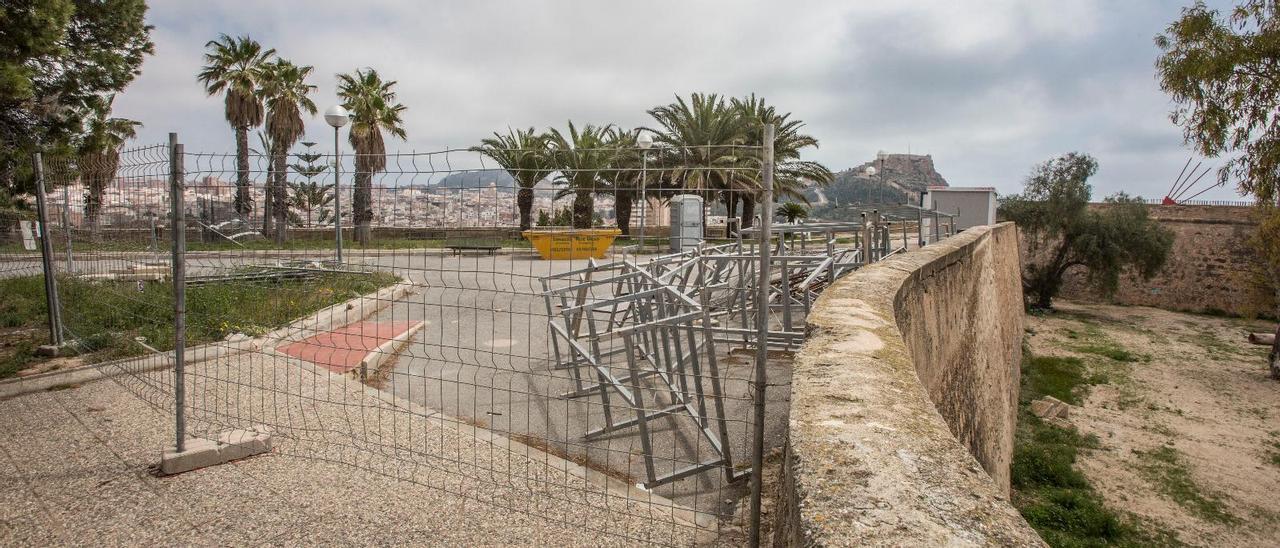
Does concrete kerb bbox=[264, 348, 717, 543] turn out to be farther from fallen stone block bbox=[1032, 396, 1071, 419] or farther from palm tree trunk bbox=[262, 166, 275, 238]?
fallen stone block bbox=[1032, 396, 1071, 419]

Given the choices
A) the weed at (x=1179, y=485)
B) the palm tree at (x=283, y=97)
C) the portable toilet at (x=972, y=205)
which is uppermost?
the palm tree at (x=283, y=97)

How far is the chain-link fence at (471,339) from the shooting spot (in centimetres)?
364

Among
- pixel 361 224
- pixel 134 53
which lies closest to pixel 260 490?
pixel 361 224

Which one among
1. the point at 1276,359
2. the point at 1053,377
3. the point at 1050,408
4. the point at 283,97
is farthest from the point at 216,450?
the point at 283,97

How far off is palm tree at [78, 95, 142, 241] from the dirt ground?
11935 mm

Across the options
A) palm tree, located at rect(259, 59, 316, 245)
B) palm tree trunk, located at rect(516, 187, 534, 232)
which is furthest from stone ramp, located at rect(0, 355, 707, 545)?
palm tree, located at rect(259, 59, 316, 245)

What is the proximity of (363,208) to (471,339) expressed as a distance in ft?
13.5

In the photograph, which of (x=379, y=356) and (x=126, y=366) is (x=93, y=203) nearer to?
(x=126, y=366)

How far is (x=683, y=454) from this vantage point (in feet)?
15.1

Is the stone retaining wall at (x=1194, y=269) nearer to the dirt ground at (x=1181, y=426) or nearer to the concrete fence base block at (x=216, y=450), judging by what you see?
the dirt ground at (x=1181, y=426)

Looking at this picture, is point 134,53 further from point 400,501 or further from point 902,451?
point 902,451

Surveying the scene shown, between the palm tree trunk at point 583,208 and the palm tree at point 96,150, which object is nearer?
the palm tree trunk at point 583,208

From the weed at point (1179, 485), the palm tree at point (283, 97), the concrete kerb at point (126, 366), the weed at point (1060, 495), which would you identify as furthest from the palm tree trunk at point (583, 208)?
the palm tree at point (283, 97)

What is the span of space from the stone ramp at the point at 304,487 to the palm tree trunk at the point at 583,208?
53.7 inches
